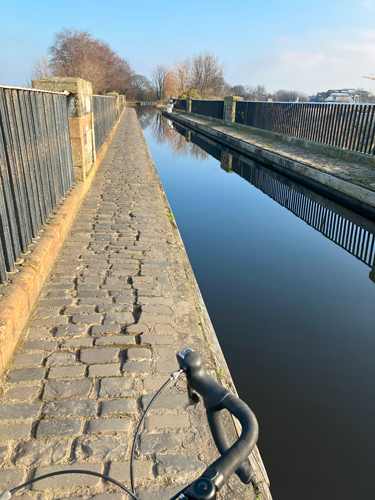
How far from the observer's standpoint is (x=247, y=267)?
5.42 meters

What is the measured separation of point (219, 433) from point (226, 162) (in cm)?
1365

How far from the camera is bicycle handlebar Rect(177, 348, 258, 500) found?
2.83 feet

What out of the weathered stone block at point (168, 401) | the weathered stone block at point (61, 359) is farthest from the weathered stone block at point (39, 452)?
the weathered stone block at point (61, 359)

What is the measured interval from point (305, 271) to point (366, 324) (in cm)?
139

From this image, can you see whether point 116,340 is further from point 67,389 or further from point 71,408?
point 71,408

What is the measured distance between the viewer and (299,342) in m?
3.71

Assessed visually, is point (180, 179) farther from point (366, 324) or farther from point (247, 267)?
point (366, 324)

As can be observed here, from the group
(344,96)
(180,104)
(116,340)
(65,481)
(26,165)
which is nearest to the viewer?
(65,481)

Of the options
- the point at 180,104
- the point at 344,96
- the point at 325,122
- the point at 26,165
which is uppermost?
the point at 344,96

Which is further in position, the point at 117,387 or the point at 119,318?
the point at 119,318

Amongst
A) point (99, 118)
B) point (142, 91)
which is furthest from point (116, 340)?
point (142, 91)

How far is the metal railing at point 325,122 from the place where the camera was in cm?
1169

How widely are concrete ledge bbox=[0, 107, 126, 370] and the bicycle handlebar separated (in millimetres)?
1811

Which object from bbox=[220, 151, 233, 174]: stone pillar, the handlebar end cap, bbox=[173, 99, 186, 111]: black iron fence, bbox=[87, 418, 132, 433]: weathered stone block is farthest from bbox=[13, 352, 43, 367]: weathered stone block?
bbox=[173, 99, 186, 111]: black iron fence
